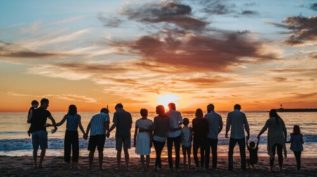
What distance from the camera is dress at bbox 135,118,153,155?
44.3 ft

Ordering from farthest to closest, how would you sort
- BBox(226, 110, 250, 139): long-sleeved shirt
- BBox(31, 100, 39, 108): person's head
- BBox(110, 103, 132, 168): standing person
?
BBox(226, 110, 250, 139): long-sleeved shirt → BBox(110, 103, 132, 168): standing person → BBox(31, 100, 39, 108): person's head

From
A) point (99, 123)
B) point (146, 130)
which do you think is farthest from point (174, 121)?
point (99, 123)

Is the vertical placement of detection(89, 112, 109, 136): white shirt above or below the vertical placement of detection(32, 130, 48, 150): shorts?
above

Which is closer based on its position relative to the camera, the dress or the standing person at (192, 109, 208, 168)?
the dress

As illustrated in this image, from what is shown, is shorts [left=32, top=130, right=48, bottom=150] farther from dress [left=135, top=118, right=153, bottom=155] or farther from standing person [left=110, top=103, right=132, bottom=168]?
dress [left=135, top=118, right=153, bottom=155]

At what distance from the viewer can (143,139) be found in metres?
13.5

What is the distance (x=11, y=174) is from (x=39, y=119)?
1.98 metres

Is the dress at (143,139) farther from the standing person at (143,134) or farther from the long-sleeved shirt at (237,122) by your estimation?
the long-sleeved shirt at (237,122)

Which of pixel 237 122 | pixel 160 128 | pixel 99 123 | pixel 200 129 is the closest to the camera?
pixel 99 123

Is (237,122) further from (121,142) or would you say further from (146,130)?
(121,142)

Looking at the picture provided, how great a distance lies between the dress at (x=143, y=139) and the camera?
13508 millimetres

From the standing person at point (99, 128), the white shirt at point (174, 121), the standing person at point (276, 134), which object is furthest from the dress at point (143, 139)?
the standing person at point (276, 134)

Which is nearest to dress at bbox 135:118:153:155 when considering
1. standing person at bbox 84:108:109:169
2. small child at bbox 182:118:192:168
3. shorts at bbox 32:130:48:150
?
standing person at bbox 84:108:109:169

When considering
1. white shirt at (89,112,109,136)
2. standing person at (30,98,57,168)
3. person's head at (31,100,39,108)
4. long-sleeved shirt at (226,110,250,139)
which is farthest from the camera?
long-sleeved shirt at (226,110,250,139)
